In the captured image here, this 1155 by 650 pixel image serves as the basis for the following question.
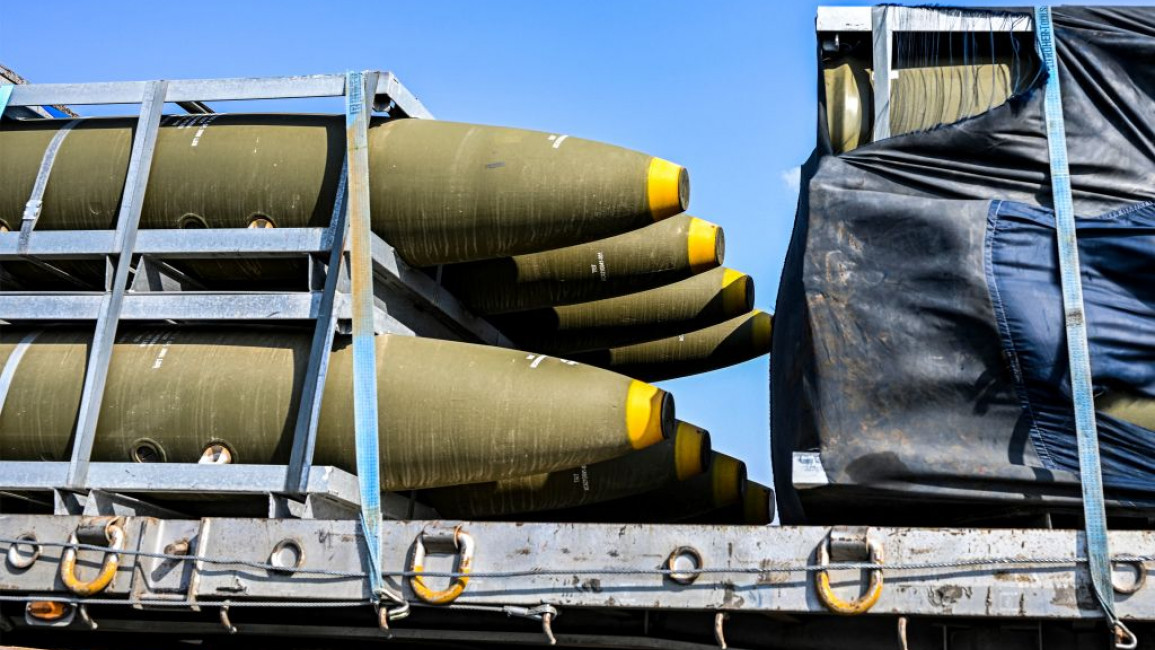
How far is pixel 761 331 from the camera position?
7.32 m

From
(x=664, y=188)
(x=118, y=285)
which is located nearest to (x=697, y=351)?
(x=664, y=188)

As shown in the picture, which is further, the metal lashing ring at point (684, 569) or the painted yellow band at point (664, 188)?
the painted yellow band at point (664, 188)

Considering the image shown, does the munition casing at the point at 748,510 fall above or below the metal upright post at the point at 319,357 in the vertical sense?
below

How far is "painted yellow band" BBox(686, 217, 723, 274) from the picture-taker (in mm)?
6602

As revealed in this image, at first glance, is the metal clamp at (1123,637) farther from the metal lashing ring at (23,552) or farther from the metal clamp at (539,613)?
the metal lashing ring at (23,552)

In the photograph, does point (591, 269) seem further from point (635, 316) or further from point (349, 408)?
point (349, 408)

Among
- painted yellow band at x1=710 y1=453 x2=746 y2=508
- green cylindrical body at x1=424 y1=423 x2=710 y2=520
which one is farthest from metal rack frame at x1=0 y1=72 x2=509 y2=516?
painted yellow band at x1=710 y1=453 x2=746 y2=508

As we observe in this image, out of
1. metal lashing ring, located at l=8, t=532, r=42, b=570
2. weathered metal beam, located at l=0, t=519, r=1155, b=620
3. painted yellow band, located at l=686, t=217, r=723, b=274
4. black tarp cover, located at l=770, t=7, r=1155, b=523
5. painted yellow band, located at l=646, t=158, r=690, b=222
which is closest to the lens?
weathered metal beam, located at l=0, t=519, r=1155, b=620

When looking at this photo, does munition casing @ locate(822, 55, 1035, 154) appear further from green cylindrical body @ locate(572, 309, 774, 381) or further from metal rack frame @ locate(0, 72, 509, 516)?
green cylindrical body @ locate(572, 309, 774, 381)

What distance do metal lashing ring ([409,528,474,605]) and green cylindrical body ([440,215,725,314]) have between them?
1969mm

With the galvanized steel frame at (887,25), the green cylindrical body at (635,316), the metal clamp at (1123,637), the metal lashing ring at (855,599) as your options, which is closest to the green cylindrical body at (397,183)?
the galvanized steel frame at (887,25)

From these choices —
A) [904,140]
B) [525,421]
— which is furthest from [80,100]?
[904,140]

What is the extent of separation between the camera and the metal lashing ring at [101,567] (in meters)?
4.38

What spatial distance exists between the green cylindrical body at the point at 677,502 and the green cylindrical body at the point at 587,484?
1.06 ft
